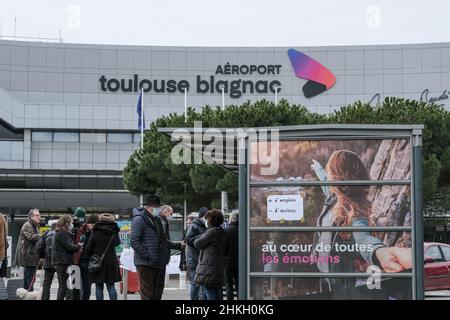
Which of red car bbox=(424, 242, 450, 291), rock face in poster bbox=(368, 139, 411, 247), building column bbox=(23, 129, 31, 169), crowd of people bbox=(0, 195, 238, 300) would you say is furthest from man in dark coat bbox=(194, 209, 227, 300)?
building column bbox=(23, 129, 31, 169)

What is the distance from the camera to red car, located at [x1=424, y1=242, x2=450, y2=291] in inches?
717

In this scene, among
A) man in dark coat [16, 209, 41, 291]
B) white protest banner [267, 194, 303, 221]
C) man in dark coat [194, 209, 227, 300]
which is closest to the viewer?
white protest banner [267, 194, 303, 221]

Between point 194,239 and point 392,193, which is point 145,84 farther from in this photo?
point 392,193

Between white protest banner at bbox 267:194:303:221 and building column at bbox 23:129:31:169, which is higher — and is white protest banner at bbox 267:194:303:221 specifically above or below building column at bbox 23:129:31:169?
below

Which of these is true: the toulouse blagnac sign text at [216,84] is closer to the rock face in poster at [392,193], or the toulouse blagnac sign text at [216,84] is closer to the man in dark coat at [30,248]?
the man in dark coat at [30,248]

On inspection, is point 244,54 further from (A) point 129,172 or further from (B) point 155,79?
(A) point 129,172

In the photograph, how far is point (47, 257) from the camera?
1297 centimetres

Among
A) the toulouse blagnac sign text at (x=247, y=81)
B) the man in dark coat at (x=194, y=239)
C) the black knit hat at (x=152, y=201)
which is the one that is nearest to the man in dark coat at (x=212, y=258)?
the black knit hat at (x=152, y=201)

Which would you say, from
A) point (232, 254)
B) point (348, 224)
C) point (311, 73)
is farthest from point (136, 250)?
point (311, 73)

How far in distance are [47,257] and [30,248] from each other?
1.39 meters

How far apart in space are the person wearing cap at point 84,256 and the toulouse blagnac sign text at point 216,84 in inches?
2084

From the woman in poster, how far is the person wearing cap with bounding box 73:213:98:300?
4238 mm

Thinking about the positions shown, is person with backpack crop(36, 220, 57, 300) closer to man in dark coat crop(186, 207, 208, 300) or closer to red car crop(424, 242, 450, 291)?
man in dark coat crop(186, 207, 208, 300)

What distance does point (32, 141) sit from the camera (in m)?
63.2
